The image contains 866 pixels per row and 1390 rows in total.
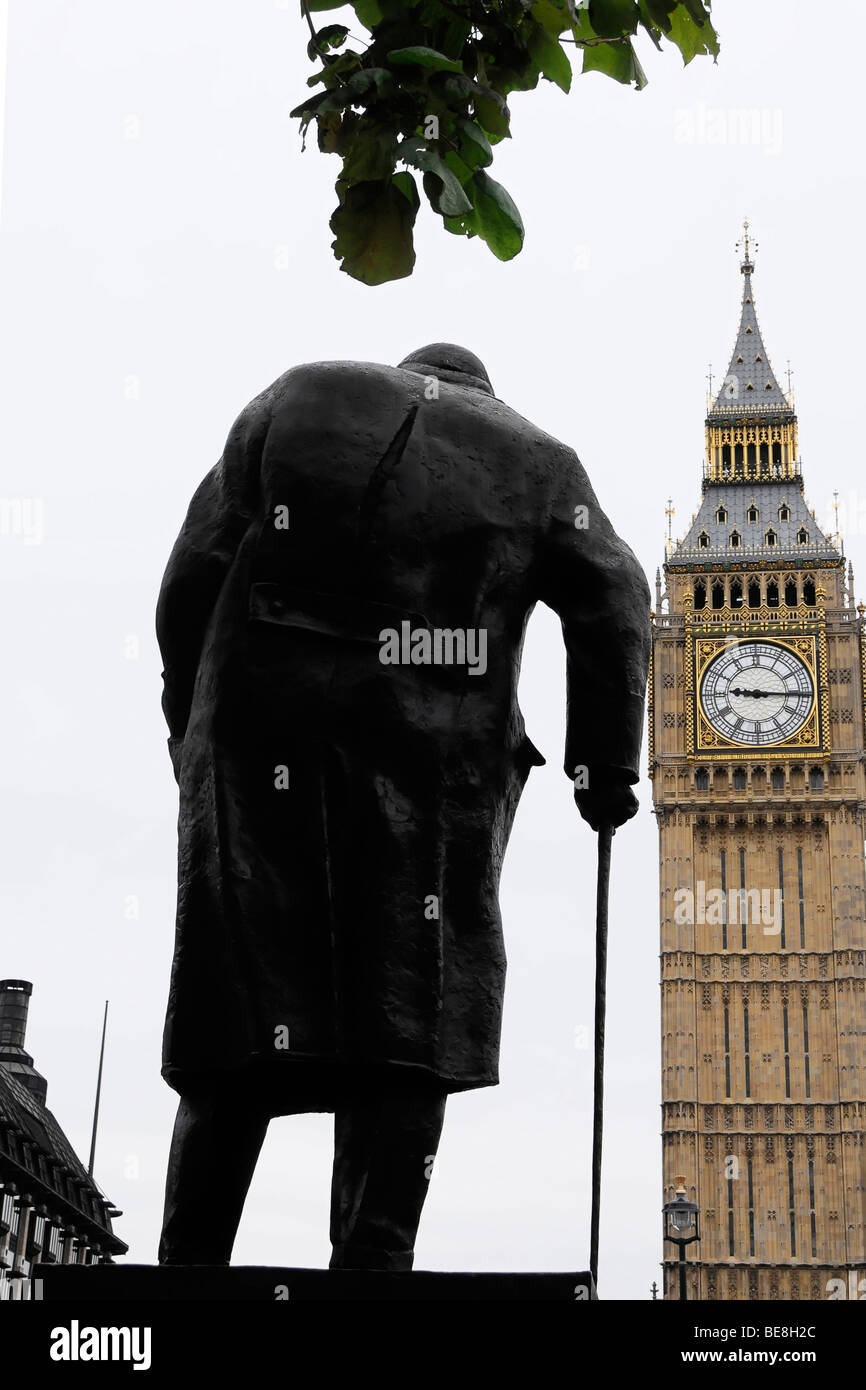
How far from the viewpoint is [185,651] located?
17.0ft

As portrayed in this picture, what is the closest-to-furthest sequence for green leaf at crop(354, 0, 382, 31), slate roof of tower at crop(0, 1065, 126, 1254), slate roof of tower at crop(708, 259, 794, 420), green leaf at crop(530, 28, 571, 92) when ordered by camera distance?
green leaf at crop(354, 0, 382, 31) → green leaf at crop(530, 28, 571, 92) → slate roof of tower at crop(0, 1065, 126, 1254) → slate roof of tower at crop(708, 259, 794, 420)

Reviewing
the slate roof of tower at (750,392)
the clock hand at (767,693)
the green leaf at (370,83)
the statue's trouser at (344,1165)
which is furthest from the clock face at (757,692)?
the green leaf at (370,83)

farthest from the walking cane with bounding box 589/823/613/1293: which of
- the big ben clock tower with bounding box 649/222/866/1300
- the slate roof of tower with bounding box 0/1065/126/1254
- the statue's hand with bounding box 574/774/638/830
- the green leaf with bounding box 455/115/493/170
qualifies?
the big ben clock tower with bounding box 649/222/866/1300

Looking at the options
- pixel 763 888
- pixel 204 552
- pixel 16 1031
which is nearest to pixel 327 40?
pixel 204 552

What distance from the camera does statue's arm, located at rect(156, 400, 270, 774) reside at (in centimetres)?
511

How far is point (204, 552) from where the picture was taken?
5133 mm

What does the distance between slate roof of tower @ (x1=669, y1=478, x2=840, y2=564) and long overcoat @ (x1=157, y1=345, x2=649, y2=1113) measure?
61776 mm

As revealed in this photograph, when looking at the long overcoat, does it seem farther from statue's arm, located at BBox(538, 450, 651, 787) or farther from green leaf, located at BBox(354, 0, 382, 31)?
green leaf, located at BBox(354, 0, 382, 31)

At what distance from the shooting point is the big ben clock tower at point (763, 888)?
60.4 meters

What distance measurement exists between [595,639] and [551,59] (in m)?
1.59

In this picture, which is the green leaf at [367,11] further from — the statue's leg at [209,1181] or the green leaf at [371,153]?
the statue's leg at [209,1181]

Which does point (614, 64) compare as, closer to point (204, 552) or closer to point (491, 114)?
point (491, 114)

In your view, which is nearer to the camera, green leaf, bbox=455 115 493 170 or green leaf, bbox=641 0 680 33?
green leaf, bbox=455 115 493 170
